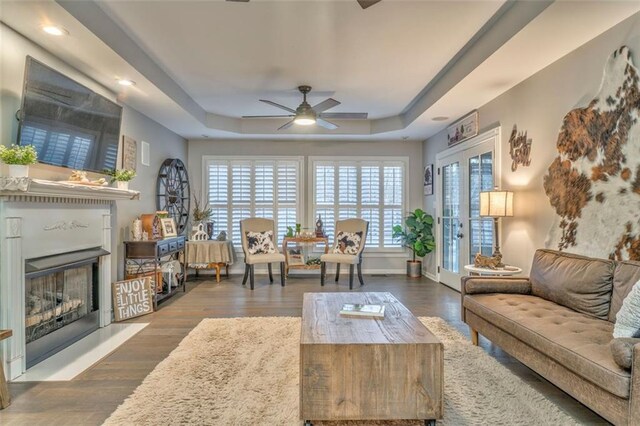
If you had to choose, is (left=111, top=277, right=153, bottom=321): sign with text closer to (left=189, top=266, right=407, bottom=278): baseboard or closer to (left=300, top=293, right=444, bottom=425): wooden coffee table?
(left=189, top=266, right=407, bottom=278): baseboard

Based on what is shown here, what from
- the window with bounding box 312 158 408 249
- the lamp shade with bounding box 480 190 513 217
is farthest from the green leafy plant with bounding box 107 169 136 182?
the lamp shade with bounding box 480 190 513 217

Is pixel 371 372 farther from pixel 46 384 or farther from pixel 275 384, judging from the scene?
pixel 46 384

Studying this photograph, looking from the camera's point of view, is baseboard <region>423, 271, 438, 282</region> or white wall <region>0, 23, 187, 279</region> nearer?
white wall <region>0, 23, 187, 279</region>

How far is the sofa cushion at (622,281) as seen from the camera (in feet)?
7.36

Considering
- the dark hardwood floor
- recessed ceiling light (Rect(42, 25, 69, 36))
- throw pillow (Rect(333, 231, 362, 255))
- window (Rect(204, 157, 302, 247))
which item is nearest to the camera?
the dark hardwood floor

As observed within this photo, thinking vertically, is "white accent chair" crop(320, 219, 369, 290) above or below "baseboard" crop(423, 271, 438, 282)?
above

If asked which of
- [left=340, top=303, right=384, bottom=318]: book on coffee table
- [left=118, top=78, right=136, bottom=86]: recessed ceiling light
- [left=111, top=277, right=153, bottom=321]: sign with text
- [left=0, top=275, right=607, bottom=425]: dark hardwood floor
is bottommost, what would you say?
[left=0, top=275, right=607, bottom=425]: dark hardwood floor

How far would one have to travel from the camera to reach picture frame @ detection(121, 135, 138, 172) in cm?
429

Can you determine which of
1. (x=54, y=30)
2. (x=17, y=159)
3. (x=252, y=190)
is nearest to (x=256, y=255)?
(x=252, y=190)

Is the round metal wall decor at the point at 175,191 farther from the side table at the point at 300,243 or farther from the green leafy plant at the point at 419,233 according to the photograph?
the green leafy plant at the point at 419,233

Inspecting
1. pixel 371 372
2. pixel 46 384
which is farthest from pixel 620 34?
pixel 46 384

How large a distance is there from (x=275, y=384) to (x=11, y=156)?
2.34 meters

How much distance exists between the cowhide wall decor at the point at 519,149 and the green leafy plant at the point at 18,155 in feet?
13.9

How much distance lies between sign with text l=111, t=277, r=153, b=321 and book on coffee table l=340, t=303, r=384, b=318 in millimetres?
2647
